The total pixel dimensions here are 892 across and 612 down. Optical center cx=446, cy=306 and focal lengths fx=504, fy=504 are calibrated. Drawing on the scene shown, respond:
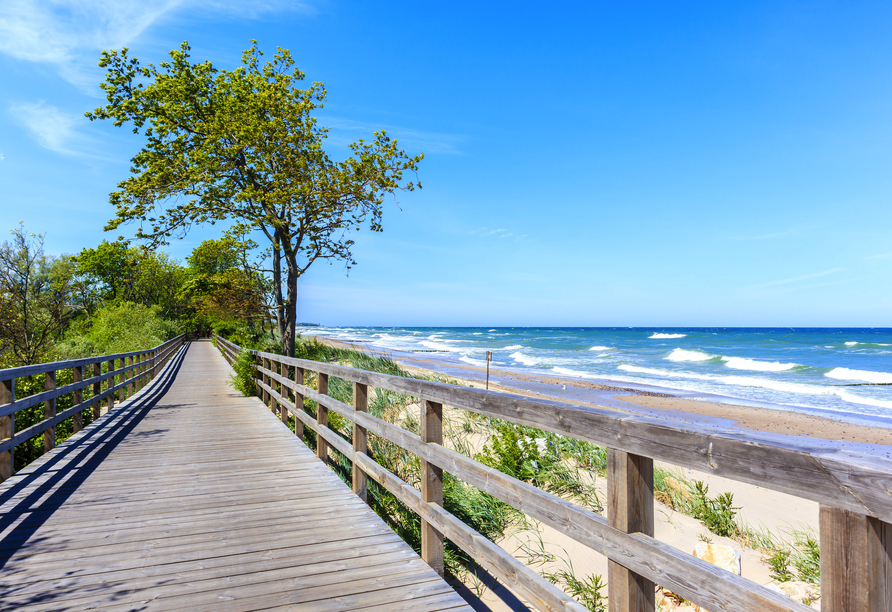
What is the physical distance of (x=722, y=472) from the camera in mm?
1407

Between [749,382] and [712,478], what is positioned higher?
[712,478]

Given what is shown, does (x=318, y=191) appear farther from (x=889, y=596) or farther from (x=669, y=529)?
(x=889, y=596)

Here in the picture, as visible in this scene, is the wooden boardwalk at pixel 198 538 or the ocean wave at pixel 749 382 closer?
the wooden boardwalk at pixel 198 538

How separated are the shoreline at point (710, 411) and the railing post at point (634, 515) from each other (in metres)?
9.74

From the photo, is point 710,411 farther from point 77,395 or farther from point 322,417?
point 77,395

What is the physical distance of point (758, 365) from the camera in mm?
36062

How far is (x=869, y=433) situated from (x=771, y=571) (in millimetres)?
13938

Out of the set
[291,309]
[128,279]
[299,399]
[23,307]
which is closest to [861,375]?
[291,309]

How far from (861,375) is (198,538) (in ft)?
121

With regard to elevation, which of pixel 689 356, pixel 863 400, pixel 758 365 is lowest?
pixel 863 400

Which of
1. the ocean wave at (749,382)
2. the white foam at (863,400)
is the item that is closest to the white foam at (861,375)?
the ocean wave at (749,382)

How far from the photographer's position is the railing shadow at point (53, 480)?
144 inches

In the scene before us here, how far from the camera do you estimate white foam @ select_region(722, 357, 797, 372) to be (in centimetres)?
3362

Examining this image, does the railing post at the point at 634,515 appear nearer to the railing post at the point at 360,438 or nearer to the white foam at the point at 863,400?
the railing post at the point at 360,438
